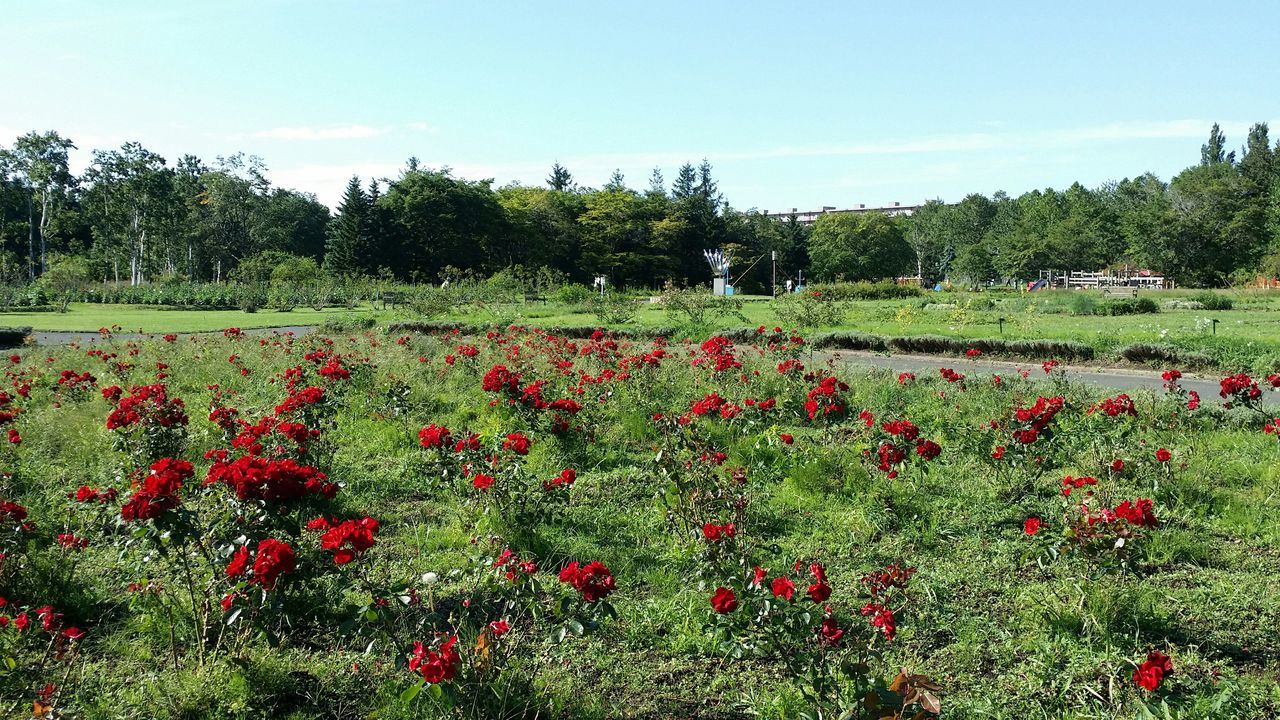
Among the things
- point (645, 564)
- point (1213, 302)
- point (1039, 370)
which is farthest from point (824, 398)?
point (1213, 302)

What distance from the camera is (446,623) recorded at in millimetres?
3658

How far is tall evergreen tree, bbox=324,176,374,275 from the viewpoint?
173 ft

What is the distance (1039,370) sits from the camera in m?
12.7

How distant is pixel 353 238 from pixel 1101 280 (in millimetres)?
56795

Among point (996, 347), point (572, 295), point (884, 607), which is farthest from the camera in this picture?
point (572, 295)

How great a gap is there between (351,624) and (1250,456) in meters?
6.61

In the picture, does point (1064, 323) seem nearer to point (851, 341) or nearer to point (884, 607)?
point (851, 341)

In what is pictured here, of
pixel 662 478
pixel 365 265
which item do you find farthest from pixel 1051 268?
pixel 662 478

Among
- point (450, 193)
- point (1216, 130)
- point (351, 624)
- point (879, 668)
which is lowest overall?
point (879, 668)

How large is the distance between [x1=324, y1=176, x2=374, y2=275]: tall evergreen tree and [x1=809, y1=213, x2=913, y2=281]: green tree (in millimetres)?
37061

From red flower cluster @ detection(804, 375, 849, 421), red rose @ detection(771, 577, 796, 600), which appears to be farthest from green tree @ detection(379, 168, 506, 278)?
red rose @ detection(771, 577, 796, 600)

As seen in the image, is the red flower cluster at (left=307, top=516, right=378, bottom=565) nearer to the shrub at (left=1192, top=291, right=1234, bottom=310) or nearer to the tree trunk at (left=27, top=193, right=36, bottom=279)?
the shrub at (left=1192, top=291, right=1234, bottom=310)

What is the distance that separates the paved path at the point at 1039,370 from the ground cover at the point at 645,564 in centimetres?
306

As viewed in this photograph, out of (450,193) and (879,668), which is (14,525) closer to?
(879,668)
